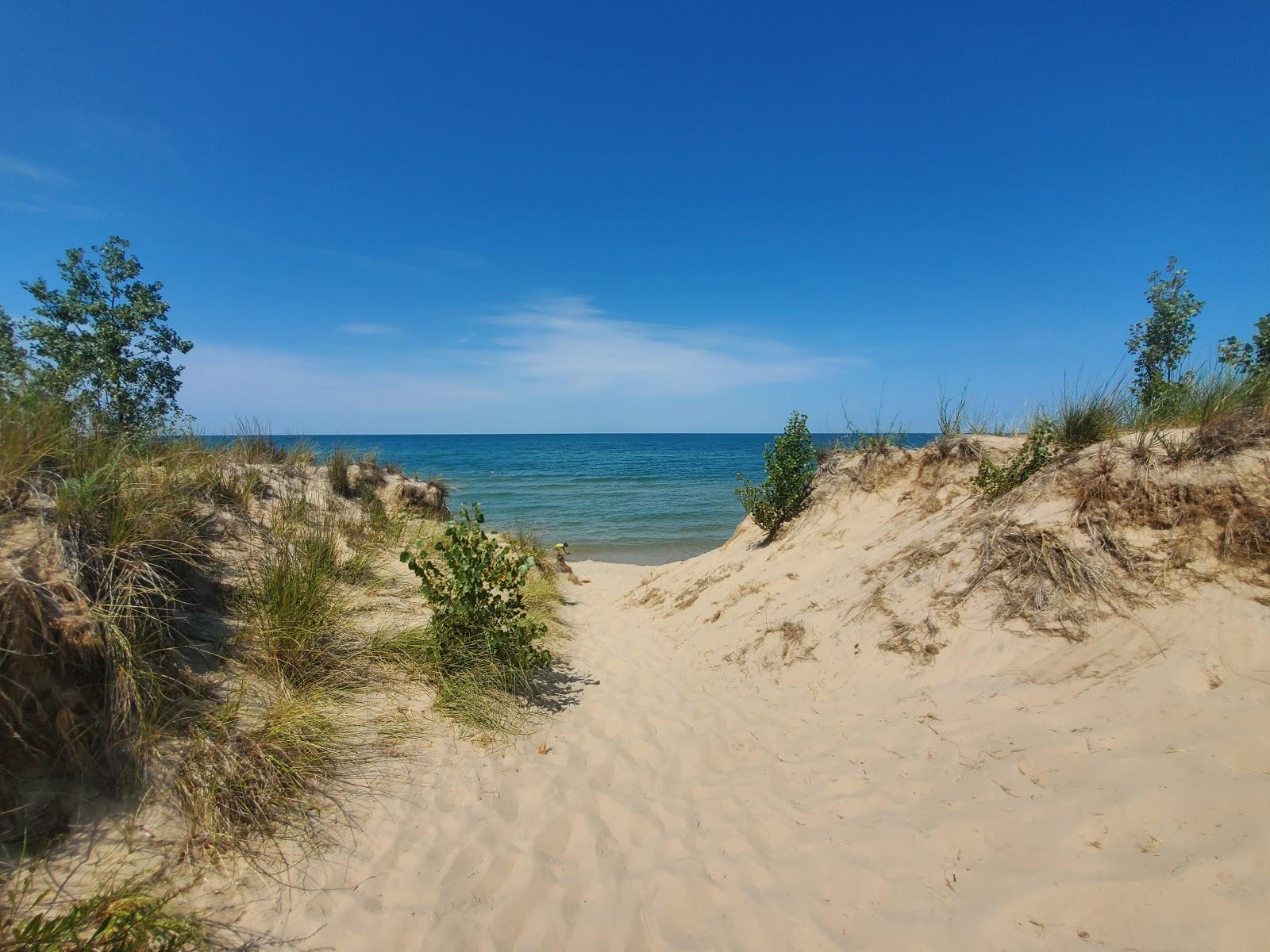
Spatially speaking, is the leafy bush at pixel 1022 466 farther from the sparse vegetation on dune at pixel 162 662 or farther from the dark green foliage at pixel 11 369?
the dark green foliage at pixel 11 369

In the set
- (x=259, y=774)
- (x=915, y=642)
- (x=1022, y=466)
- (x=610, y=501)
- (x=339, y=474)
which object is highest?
(x=1022, y=466)

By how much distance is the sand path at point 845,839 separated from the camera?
2436 millimetres

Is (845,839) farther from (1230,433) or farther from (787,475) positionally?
(787,475)

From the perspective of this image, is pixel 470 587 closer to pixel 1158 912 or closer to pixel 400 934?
pixel 400 934

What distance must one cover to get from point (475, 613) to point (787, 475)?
6851mm

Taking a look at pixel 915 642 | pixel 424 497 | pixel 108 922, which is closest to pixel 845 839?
pixel 915 642

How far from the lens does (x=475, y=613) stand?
4.98m

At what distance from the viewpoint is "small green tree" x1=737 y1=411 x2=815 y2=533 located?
1007cm

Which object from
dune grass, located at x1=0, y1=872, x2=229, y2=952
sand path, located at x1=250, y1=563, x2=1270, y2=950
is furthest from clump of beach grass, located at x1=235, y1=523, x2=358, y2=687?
dune grass, located at x1=0, y1=872, x2=229, y2=952

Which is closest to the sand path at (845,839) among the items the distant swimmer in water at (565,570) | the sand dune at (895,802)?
the sand dune at (895,802)

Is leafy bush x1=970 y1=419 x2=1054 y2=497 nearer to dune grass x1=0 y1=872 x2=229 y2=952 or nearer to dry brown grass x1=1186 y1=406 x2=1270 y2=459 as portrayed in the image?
dry brown grass x1=1186 y1=406 x2=1270 y2=459

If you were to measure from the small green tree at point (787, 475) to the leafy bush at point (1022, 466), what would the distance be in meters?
3.55

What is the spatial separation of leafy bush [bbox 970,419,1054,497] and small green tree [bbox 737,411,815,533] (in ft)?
11.6

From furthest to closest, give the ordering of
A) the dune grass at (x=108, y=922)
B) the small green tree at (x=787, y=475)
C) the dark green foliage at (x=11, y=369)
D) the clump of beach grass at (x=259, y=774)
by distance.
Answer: the small green tree at (x=787, y=475) < the dark green foliage at (x=11, y=369) < the clump of beach grass at (x=259, y=774) < the dune grass at (x=108, y=922)
